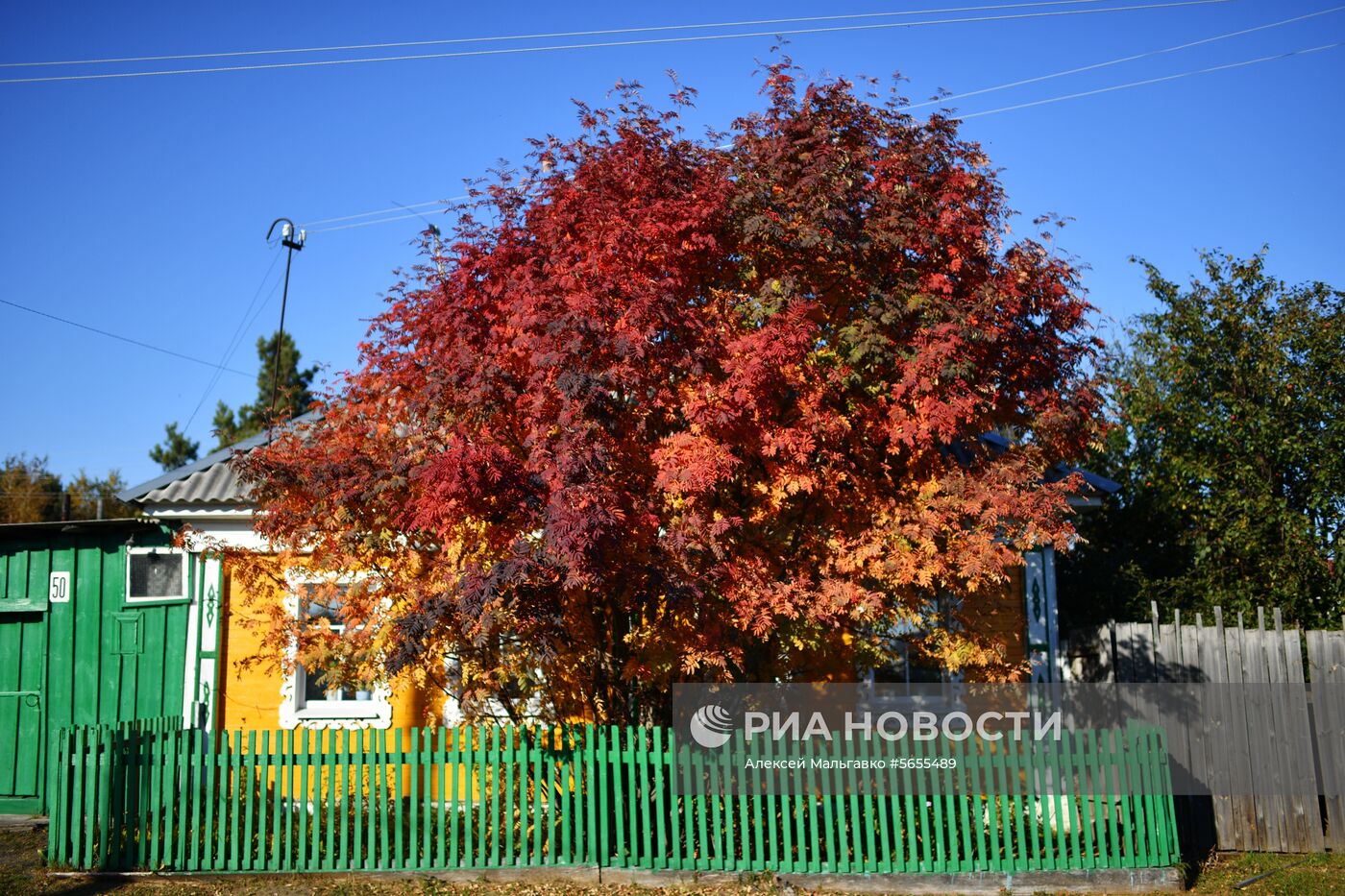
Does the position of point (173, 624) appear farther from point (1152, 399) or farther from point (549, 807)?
point (1152, 399)

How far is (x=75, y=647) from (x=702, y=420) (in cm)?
873

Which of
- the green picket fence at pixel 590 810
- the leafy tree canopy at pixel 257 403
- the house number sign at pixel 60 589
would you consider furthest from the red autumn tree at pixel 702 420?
the leafy tree canopy at pixel 257 403

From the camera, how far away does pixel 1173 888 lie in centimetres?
856

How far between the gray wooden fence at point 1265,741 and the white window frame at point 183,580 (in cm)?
1072

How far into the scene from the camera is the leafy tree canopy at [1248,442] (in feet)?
41.0

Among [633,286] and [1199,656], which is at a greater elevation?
[633,286]

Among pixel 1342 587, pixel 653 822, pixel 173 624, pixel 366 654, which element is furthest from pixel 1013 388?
pixel 173 624

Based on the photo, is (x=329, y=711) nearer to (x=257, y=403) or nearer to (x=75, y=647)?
(x=75, y=647)

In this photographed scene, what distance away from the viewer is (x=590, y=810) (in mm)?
8648

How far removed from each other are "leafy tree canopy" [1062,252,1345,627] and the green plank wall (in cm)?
1142

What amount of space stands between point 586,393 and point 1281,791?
7.83m

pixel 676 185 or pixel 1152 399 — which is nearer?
pixel 676 185

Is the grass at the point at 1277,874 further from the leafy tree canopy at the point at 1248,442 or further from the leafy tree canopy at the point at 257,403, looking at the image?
the leafy tree canopy at the point at 257,403

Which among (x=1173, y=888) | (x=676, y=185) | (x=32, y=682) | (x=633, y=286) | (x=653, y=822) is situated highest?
(x=676, y=185)
